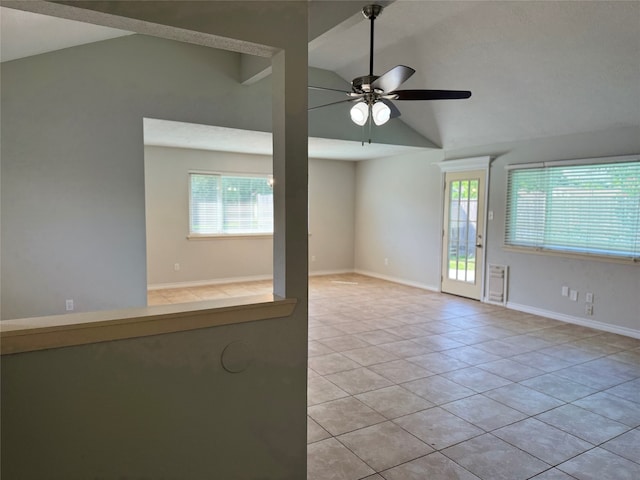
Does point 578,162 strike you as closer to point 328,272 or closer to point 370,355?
point 370,355

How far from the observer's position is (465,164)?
6.29m

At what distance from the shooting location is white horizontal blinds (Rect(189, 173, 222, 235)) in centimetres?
715

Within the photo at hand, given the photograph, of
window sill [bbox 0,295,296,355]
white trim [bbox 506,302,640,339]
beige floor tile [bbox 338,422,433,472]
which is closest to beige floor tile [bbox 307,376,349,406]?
beige floor tile [bbox 338,422,433,472]

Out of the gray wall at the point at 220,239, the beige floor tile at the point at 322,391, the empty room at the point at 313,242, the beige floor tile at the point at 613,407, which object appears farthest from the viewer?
the gray wall at the point at 220,239

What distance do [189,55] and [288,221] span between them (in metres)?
3.55

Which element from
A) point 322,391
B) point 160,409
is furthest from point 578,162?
point 160,409

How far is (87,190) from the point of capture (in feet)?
13.5

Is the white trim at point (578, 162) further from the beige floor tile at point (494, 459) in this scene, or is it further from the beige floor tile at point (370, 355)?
the beige floor tile at point (494, 459)

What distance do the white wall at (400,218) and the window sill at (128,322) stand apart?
5.45m

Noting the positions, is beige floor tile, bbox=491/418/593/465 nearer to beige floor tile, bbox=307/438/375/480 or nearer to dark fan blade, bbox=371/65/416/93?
beige floor tile, bbox=307/438/375/480

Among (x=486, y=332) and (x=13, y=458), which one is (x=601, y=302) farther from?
(x=13, y=458)

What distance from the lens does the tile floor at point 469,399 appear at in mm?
2318

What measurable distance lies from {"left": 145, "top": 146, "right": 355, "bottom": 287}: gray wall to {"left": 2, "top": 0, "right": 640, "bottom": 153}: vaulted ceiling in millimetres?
2597

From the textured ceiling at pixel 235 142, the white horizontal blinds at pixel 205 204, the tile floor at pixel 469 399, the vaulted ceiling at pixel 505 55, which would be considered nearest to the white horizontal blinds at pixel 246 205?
the white horizontal blinds at pixel 205 204
